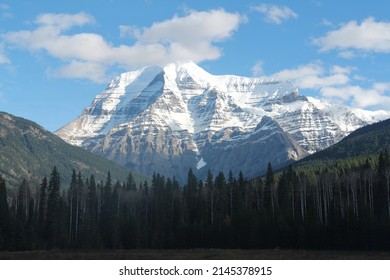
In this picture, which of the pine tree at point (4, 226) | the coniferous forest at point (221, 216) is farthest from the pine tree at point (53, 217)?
the pine tree at point (4, 226)

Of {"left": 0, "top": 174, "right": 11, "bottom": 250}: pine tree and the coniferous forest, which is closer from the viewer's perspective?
the coniferous forest

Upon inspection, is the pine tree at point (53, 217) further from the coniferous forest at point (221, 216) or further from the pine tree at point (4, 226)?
the pine tree at point (4, 226)

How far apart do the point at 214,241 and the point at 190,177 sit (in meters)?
51.2

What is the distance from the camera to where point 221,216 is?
543 feet

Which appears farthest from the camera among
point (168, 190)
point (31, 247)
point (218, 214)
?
point (168, 190)

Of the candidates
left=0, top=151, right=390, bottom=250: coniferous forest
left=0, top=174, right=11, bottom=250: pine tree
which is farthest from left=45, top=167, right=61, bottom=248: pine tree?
left=0, top=174, right=11, bottom=250: pine tree

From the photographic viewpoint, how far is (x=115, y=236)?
6142 inches

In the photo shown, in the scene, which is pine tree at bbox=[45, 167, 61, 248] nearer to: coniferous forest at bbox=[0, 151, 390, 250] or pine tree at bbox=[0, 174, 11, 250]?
coniferous forest at bbox=[0, 151, 390, 250]

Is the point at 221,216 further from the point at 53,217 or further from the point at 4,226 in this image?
the point at 4,226

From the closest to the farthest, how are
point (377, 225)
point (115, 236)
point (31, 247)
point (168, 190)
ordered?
point (377, 225)
point (31, 247)
point (115, 236)
point (168, 190)

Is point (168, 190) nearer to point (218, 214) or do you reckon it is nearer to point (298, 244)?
point (218, 214)

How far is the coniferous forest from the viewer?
12575cm

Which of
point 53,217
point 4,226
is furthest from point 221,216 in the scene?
point 4,226
